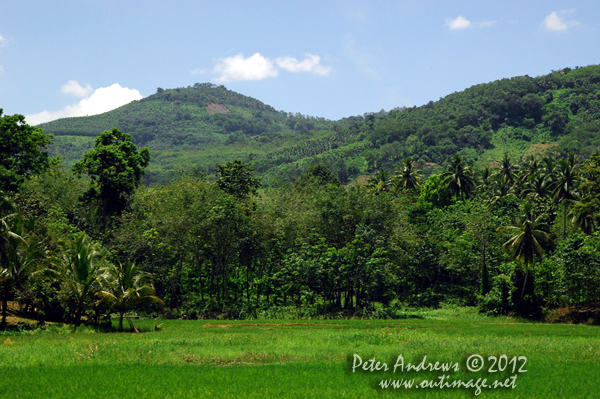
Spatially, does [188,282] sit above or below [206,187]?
below

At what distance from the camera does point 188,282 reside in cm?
5975

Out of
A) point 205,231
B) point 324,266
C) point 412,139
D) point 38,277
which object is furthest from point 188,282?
point 412,139

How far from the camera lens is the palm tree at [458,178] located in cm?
8825

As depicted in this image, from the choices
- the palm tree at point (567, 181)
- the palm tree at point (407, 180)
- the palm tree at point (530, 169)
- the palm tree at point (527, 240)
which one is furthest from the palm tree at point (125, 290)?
the palm tree at point (530, 169)

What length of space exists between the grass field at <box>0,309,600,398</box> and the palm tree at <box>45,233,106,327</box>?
9.44 ft

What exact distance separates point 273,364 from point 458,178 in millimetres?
70047

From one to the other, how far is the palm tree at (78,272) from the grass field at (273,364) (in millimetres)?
2878

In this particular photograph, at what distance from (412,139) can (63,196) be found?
437 ft

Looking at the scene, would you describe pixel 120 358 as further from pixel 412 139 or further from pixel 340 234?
pixel 412 139

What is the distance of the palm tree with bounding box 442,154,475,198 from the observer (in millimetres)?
88250

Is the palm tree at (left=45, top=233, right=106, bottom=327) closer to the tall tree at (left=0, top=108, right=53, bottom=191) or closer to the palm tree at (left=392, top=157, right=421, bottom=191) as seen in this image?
the tall tree at (left=0, top=108, right=53, bottom=191)

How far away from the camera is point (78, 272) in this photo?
123 feet

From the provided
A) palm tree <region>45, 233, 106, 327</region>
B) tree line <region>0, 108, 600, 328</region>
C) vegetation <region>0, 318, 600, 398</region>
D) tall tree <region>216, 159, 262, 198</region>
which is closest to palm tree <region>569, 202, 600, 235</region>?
tree line <region>0, 108, 600, 328</region>

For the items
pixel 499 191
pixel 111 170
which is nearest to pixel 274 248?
pixel 111 170
